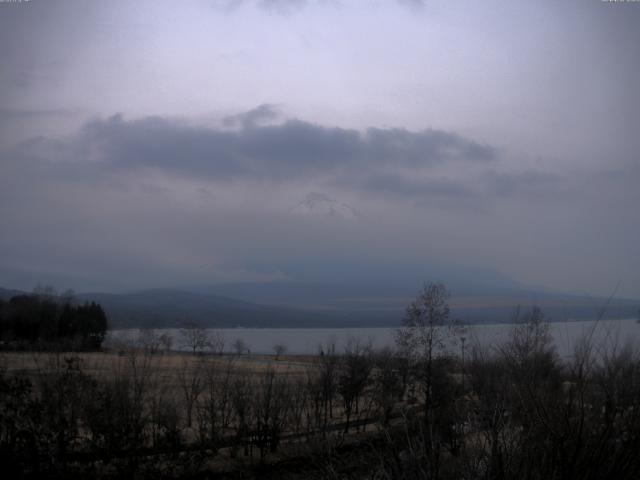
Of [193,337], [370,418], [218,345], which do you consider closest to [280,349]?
[193,337]

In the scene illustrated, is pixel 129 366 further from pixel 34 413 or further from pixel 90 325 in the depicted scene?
pixel 90 325

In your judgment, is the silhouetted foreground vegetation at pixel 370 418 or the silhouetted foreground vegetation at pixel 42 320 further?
the silhouetted foreground vegetation at pixel 42 320

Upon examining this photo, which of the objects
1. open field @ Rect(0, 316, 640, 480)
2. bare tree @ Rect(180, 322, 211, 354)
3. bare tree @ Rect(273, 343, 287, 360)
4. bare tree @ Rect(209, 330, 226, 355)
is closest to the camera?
open field @ Rect(0, 316, 640, 480)

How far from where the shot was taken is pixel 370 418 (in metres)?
39.5

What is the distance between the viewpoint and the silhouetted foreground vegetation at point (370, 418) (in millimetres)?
7203

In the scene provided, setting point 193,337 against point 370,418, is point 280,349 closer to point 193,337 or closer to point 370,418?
point 193,337

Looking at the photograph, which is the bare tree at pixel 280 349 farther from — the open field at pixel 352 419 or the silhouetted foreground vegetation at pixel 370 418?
the open field at pixel 352 419

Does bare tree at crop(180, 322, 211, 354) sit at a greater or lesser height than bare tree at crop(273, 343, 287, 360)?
greater

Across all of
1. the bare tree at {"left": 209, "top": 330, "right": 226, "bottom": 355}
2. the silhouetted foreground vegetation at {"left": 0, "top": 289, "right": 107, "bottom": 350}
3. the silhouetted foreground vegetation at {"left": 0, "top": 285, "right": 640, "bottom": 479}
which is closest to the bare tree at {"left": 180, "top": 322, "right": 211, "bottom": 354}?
the bare tree at {"left": 209, "top": 330, "right": 226, "bottom": 355}

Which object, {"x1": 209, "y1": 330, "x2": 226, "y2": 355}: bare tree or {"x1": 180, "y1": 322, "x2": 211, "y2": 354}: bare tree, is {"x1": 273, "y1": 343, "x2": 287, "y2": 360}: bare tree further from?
{"x1": 209, "y1": 330, "x2": 226, "y2": 355}: bare tree

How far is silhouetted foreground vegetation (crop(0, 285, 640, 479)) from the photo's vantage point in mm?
7203

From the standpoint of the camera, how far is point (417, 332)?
4750 cm

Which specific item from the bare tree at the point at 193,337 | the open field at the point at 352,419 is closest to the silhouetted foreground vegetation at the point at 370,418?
the open field at the point at 352,419

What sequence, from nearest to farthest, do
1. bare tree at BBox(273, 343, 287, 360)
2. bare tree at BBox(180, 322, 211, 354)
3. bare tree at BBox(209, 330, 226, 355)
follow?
1. bare tree at BBox(209, 330, 226, 355)
2. bare tree at BBox(180, 322, 211, 354)
3. bare tree at BBox(273, 343, 287, 360)
